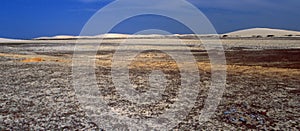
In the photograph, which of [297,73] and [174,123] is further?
[297,73]

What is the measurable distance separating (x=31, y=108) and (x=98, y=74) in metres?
12.2

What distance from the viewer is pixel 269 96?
20.0m

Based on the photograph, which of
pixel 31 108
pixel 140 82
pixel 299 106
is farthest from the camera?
pixel 140 82

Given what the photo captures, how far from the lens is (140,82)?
24.2 meters

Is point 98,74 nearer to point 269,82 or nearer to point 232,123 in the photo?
point 269,82

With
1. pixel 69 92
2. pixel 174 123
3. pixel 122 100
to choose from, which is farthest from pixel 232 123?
pixel 69 92

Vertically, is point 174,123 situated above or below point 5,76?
below

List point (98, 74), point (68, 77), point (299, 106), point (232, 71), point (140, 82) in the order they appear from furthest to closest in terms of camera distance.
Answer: point (232, 71), point (98, 74), point (68, 77), point (140, 82), point (299, 106)

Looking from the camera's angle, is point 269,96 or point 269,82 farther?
point 269,82

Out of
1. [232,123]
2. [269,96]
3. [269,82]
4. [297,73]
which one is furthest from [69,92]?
[297,73]

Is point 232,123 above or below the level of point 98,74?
below

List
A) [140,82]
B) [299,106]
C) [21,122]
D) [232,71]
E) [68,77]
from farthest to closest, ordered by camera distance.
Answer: [232,71] < [68,77] < [140,82] < [299,106] < [21,122]

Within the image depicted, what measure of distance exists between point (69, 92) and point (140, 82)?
565 cm

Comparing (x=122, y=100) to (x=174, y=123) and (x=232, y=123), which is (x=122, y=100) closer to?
(x=174, y=123)
